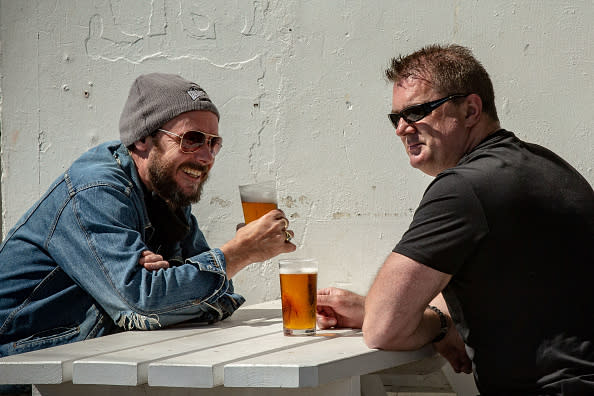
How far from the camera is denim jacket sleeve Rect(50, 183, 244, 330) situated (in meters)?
2.56

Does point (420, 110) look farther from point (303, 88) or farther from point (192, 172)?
point (303, 88)

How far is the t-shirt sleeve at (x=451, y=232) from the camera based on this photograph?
2.20 meters

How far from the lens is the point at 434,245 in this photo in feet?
7.22

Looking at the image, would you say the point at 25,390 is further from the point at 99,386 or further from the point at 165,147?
the point at 165,147

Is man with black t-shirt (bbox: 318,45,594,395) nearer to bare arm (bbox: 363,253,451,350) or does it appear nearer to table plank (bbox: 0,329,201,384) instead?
bare arm (bbox: 363,253,451,350)

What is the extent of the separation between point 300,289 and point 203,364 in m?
0.48

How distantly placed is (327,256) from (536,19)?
4.45ft

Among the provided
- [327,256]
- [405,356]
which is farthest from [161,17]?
[405,356]

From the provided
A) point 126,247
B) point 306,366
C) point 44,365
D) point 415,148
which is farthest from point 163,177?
point 306,366

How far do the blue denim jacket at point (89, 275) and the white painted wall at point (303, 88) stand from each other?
93cm

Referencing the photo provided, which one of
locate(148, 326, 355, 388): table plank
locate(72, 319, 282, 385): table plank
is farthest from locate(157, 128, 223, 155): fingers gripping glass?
locate(148, 326, 355, 388): table plank

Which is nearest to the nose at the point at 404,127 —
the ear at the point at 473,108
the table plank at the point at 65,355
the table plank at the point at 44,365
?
the ear at the point at 473,108

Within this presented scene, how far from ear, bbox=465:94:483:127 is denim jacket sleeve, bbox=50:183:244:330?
944mm

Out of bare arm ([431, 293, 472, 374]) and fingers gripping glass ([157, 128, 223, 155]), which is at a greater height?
fingers gripping glass ([157, 128, 223, 155])
